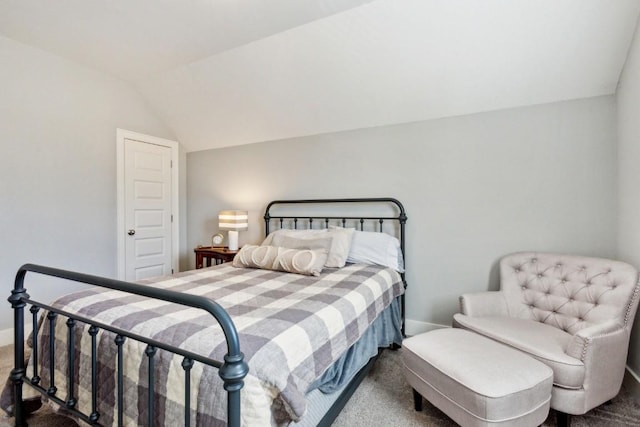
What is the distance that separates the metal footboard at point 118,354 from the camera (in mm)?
838

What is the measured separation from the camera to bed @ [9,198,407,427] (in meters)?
0.96

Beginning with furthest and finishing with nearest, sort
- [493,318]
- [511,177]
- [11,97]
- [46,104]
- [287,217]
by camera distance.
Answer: [287,217], [46,104], [11,97], [511,177], [493,318]

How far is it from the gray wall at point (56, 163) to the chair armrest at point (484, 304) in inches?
138

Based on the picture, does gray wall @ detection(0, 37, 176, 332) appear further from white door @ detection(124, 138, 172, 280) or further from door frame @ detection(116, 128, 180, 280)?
white door @ detection(124, 138, 172, 280)

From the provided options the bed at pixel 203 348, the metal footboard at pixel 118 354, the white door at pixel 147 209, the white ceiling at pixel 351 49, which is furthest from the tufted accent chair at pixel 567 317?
the white door at pixel 147 209

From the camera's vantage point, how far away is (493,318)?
6.72 ft

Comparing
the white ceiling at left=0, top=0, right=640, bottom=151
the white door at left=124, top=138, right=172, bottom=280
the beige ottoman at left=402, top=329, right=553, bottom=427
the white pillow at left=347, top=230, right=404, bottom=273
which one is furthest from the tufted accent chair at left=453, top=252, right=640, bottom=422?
the white door at left=124, top=138, right=172, bottom=280

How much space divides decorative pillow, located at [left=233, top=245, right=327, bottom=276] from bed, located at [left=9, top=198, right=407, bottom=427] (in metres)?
0.12

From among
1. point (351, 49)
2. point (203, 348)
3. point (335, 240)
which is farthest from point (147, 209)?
point (203, 348)

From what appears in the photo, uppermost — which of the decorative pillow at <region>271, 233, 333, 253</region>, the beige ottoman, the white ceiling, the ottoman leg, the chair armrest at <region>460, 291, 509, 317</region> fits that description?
the white ceiling

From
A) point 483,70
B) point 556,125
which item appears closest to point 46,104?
point 483,70

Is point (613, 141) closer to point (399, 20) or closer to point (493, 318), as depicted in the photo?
point (493, 318)

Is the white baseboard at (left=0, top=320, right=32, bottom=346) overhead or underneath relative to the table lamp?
underneath

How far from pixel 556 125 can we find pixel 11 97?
448 cm
